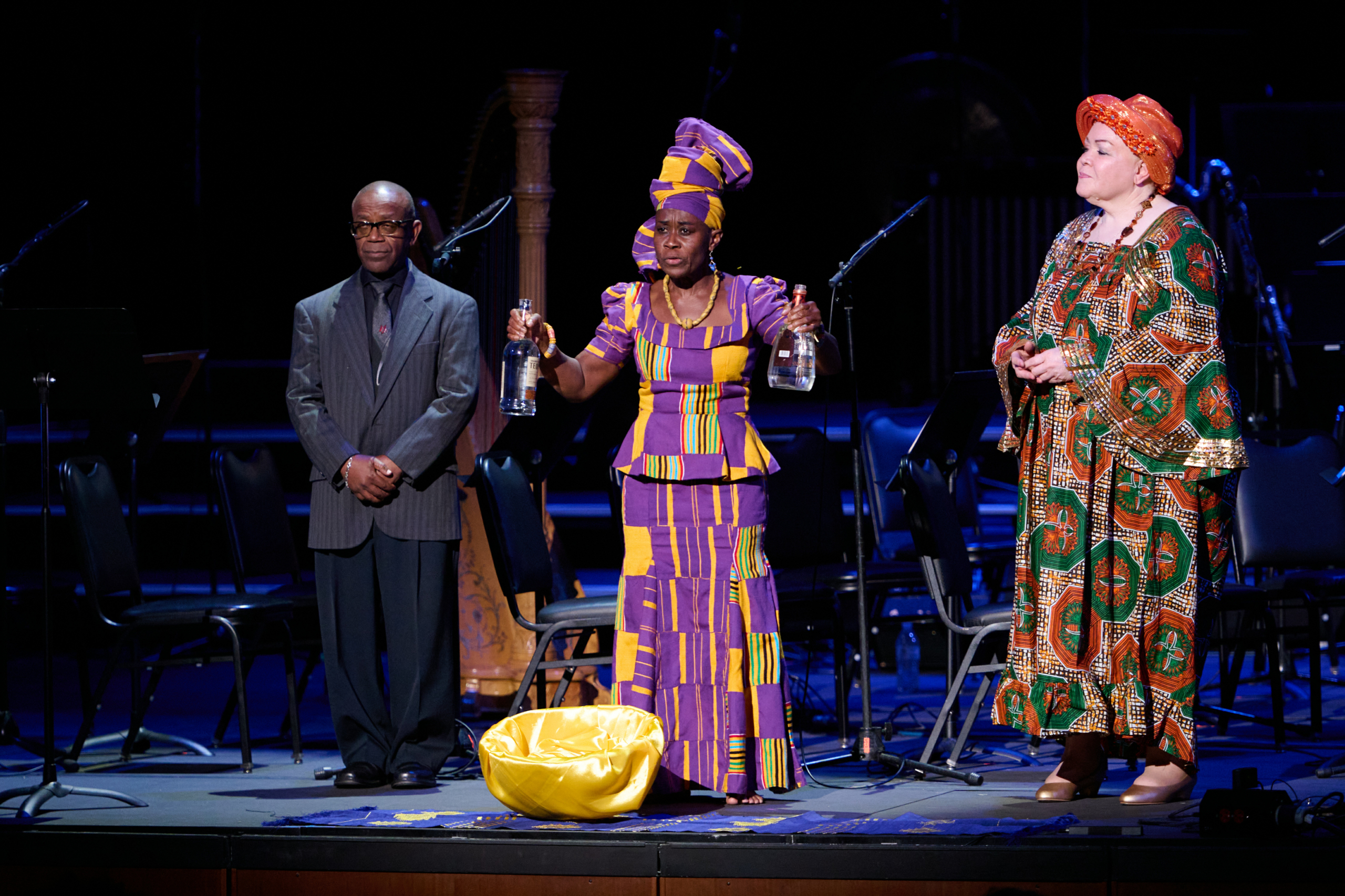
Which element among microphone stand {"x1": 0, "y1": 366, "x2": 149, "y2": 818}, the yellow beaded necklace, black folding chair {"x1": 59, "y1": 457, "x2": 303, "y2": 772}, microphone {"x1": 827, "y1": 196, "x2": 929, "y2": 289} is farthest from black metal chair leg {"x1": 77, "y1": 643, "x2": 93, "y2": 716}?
microphone {"x1": 827, "y1": 196, "x2": 929, "y2": 289}

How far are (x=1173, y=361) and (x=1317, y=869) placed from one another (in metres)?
1.17

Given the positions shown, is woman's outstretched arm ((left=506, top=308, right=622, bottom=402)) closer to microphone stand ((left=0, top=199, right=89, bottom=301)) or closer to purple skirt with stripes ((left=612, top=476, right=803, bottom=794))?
purple skirt with stripes ((left=612, top=476, right=803, bottom=794))

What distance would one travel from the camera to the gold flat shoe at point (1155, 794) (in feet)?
12.8

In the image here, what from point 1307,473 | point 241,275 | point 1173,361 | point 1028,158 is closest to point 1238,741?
point 1307,473

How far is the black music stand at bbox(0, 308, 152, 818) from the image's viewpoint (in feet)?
14.0

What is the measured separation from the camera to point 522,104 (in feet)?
17.5

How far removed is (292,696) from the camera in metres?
5.16

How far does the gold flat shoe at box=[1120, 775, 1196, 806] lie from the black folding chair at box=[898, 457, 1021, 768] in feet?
1.91

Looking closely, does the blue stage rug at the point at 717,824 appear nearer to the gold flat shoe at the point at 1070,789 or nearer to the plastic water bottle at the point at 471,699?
the gold flat shoe at the point at 1070,789

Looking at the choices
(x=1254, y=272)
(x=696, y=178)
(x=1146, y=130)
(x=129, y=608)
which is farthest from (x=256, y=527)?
(x=1254, y=272)

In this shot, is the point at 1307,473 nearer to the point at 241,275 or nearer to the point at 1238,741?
the point at 1238,741

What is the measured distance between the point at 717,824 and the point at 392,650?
1.19m

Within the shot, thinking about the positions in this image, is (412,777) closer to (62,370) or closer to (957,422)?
(62,370)

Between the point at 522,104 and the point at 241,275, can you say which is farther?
the point at 241,275
